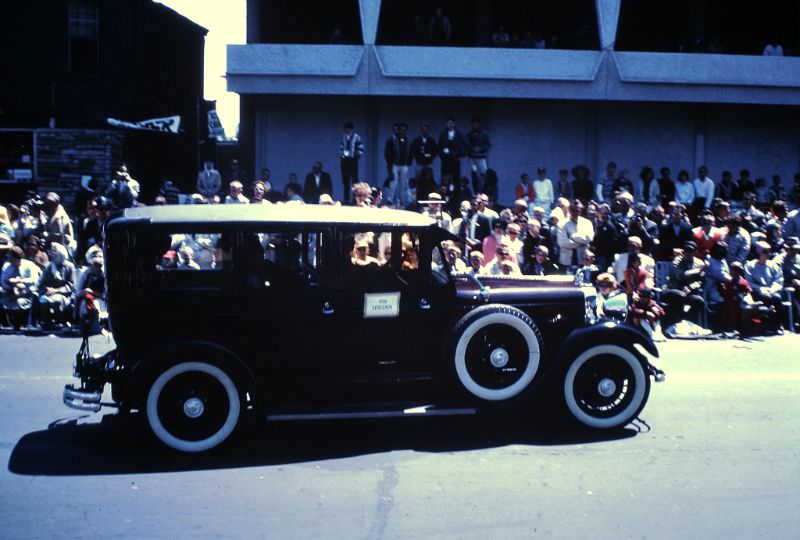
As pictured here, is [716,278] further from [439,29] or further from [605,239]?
[439,29]

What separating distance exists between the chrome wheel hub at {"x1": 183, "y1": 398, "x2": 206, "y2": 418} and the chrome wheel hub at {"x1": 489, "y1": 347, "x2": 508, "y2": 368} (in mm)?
2460

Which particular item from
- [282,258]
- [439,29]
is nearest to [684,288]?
[282,258]

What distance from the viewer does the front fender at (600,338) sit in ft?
26.5

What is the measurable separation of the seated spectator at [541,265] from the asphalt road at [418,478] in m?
4.82

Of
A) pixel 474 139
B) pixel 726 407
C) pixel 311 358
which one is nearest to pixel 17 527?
pixel 311 358

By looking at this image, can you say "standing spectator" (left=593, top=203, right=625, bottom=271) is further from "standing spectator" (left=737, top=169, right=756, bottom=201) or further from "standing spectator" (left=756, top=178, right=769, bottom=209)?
"standing spectator" (left=756, top=178, right=769, bottom=209)

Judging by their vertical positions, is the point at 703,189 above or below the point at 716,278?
above

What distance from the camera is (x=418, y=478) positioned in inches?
275

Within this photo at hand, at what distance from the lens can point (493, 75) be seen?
21938mm

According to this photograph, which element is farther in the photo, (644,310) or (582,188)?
(582,188)

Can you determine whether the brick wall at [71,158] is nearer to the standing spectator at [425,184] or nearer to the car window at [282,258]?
the standing spectator at [425,184]

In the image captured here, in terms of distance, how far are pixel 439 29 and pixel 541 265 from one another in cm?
1009

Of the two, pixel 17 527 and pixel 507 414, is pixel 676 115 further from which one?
pixel 17 527

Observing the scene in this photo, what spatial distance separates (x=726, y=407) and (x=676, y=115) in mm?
16261
